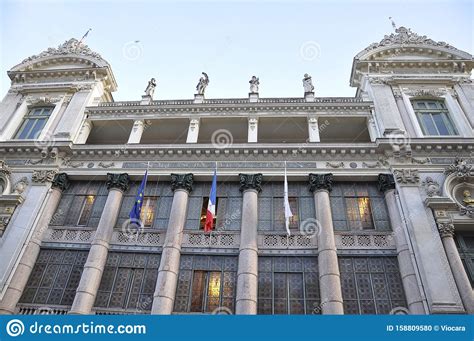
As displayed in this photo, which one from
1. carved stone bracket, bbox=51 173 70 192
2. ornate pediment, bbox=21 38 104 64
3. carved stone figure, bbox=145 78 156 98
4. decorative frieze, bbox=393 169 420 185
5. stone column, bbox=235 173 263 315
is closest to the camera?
stone column, bbox=235 173 263 315

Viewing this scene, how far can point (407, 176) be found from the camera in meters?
17.2

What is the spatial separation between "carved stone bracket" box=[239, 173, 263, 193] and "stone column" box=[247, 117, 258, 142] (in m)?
2.60

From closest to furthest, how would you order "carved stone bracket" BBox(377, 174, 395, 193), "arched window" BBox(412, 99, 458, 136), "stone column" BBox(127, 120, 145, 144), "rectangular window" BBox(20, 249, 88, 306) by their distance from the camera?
"rectangular window" BBox(20, 249, 88, 306) → "carved stone bracket" BBox(377, 174, 395, 193) → "arched window" BBox(412, 99, 458, 136) → "stone column" BBox(127, 120, 145, 144)

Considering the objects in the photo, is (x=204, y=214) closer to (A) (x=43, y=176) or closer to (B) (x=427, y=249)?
(A) (x=43, y=176)

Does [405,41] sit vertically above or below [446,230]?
above

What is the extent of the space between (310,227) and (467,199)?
777cm

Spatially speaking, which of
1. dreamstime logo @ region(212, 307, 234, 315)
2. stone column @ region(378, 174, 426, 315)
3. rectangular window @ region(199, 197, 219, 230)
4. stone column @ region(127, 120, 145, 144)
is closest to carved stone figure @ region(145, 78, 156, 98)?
stone column @ region(127, 120, 145, 144)

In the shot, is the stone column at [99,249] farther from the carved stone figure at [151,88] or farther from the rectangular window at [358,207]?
the rectangular window at [358,207]

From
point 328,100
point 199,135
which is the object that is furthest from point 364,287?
point 199,135

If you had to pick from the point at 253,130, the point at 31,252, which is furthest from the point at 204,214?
the point at 31,252

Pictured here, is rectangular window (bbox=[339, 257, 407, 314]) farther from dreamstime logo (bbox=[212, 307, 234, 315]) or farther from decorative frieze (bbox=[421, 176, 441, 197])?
dreamstime logo (bbox=[212, 307, 234, 315])

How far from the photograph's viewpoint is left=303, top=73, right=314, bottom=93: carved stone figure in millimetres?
22594

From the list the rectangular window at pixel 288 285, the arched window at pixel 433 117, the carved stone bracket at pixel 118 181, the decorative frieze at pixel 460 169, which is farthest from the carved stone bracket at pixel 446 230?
the carved stone bracket at pixel 118 181

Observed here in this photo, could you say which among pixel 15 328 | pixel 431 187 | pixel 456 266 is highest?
pixel 431 187
